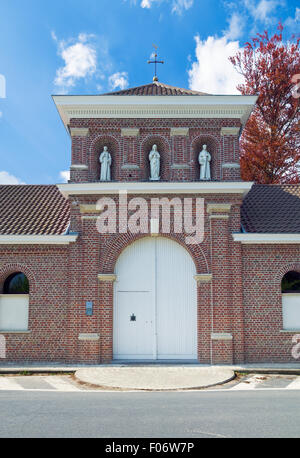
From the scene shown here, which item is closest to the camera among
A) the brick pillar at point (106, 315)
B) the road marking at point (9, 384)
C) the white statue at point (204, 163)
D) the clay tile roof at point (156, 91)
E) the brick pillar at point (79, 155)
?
the road marking at point (9, 384)

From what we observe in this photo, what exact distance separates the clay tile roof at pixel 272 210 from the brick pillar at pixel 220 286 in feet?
3.60

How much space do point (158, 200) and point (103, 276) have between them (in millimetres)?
2838

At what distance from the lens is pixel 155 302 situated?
42.8 ft

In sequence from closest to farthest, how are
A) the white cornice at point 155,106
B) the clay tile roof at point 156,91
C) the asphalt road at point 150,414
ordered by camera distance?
1. the asphalt road at point 150,414
2. the white cornice at point 155,106
3. the clay tile roof at point 156,91

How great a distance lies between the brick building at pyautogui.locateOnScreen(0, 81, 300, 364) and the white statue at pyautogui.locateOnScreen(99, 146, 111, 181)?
0.24 metres

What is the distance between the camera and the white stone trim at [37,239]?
12.9 m

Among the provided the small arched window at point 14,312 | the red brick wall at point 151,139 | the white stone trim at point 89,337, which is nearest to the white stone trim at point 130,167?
the red brick wall at point 151,139

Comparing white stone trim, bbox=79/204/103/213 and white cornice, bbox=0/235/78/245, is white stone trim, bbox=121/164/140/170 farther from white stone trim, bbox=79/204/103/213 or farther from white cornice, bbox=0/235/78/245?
white cornice, bbox=0/235/78/245

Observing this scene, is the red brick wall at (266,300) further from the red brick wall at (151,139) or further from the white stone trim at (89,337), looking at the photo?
the white stone trim at (89,337)

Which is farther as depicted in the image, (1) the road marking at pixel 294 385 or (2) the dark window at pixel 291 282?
(2) the dark window at pixel 291 282

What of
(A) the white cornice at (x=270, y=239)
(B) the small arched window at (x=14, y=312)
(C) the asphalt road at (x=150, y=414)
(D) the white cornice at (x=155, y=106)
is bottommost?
(C) the asphalt road at (x=150, y=414)

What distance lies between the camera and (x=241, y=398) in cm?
862
